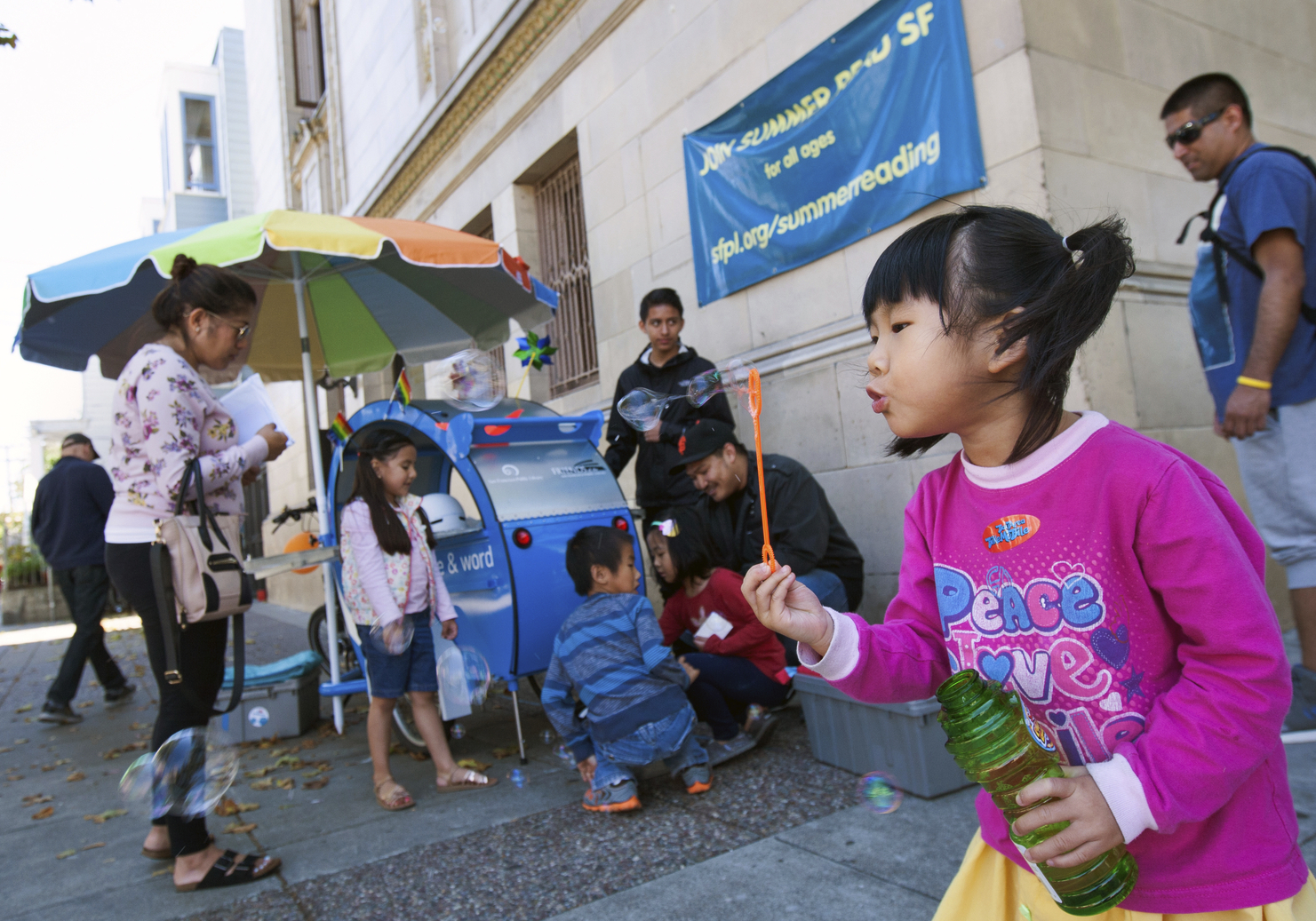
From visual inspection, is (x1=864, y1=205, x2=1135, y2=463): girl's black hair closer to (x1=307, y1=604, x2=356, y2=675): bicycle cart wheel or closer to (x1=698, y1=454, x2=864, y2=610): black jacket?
(x1=698, y1=454, x2=864, y2=610): black jacket

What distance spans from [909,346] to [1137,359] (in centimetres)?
340

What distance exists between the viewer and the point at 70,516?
6324 mm

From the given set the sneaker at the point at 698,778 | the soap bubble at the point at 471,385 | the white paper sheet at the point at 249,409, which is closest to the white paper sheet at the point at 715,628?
the sneaker at the point at 698,778

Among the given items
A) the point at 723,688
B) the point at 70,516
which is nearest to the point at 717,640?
the point at 723,688

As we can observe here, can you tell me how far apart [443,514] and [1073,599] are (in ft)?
Answer: 11.9

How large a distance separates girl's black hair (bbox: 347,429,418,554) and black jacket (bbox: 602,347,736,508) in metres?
1.17

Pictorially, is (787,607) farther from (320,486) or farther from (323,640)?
(323,640)

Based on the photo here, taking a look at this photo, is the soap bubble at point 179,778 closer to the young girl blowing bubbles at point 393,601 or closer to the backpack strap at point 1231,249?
the young girl blowing bubbles at point 393,601

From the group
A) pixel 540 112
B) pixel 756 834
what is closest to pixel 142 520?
pixel 756 834

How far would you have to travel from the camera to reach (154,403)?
273 centimetres

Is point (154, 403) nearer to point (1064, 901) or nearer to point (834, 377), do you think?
point (1064, 901)

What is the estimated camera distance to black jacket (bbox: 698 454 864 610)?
151 inches

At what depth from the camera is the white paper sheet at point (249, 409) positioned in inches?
131

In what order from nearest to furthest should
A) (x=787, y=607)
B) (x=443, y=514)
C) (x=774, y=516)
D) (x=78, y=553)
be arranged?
(x=787, y=607) < (x=774, y=516) < (x=443, y=514) < (x=78, y=553)
